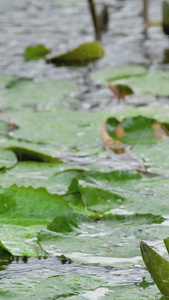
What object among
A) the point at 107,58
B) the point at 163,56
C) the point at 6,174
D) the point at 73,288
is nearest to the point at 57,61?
the point at 107,58

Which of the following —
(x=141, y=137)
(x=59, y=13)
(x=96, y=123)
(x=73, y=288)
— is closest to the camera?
(x=73, y=288)

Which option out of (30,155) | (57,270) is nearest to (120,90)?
(30,155)

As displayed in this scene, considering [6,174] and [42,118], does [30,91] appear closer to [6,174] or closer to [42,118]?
[42,118]

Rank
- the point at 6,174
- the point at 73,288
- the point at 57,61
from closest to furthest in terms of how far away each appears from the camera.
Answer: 1. the point at 73,288
2. the point at 6,174
3. the point at 57,61

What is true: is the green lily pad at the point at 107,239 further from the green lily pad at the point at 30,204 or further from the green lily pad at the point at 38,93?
the green lily pad at the point at 38,93

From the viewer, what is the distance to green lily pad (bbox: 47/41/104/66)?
336 centimetres

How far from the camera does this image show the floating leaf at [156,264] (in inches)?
39.4

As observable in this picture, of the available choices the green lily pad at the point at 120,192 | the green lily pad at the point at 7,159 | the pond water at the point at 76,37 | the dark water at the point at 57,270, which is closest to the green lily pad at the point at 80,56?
the pond water at the point at 76,37

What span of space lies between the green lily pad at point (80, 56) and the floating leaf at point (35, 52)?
87 mm

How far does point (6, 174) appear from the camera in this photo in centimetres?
183

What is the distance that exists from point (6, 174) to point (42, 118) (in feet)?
1.98

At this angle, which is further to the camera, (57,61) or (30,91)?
(57,61)

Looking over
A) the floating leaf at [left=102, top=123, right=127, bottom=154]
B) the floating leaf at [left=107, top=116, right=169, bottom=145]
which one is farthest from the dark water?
the floating leaf at [left=107, top=116, right=169, bottom=145]

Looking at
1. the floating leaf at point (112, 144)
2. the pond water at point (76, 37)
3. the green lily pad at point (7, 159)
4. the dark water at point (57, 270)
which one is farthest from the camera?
the pond water at point (76, 37)
